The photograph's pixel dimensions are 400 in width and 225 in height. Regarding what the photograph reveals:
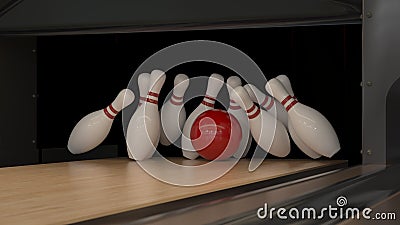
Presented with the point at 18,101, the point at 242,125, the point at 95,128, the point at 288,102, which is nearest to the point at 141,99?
the point at 95,128

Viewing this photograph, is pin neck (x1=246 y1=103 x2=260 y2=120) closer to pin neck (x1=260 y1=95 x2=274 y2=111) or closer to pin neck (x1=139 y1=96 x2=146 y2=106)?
pin neck (x1=260 y1=95 x2=274 y2=111)

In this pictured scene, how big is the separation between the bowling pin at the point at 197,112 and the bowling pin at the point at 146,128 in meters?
0.09

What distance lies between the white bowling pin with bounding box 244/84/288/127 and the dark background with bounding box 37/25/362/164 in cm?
22

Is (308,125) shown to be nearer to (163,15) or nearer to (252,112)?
(252,112)

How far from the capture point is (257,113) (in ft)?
6.48

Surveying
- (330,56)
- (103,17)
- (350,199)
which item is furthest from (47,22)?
(350,199)

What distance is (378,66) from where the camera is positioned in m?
1.96

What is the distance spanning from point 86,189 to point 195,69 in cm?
123

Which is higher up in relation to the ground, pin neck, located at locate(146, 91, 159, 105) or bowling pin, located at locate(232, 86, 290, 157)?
pin neck, located at locate(146, 91, 159, 105)

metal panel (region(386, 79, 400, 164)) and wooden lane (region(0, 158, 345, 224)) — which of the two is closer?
wooden lane (region(0, 158, 345, 224))

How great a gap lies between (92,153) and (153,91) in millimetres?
559

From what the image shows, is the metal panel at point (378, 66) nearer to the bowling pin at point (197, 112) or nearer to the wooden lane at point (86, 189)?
the wooden lane at point (86, 189)

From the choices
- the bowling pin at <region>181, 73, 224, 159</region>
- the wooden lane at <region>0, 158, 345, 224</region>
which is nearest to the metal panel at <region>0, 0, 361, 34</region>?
the bowling pin at <region>181, 73, 224, 159</region>

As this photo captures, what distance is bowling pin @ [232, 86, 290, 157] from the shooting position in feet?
6.47
